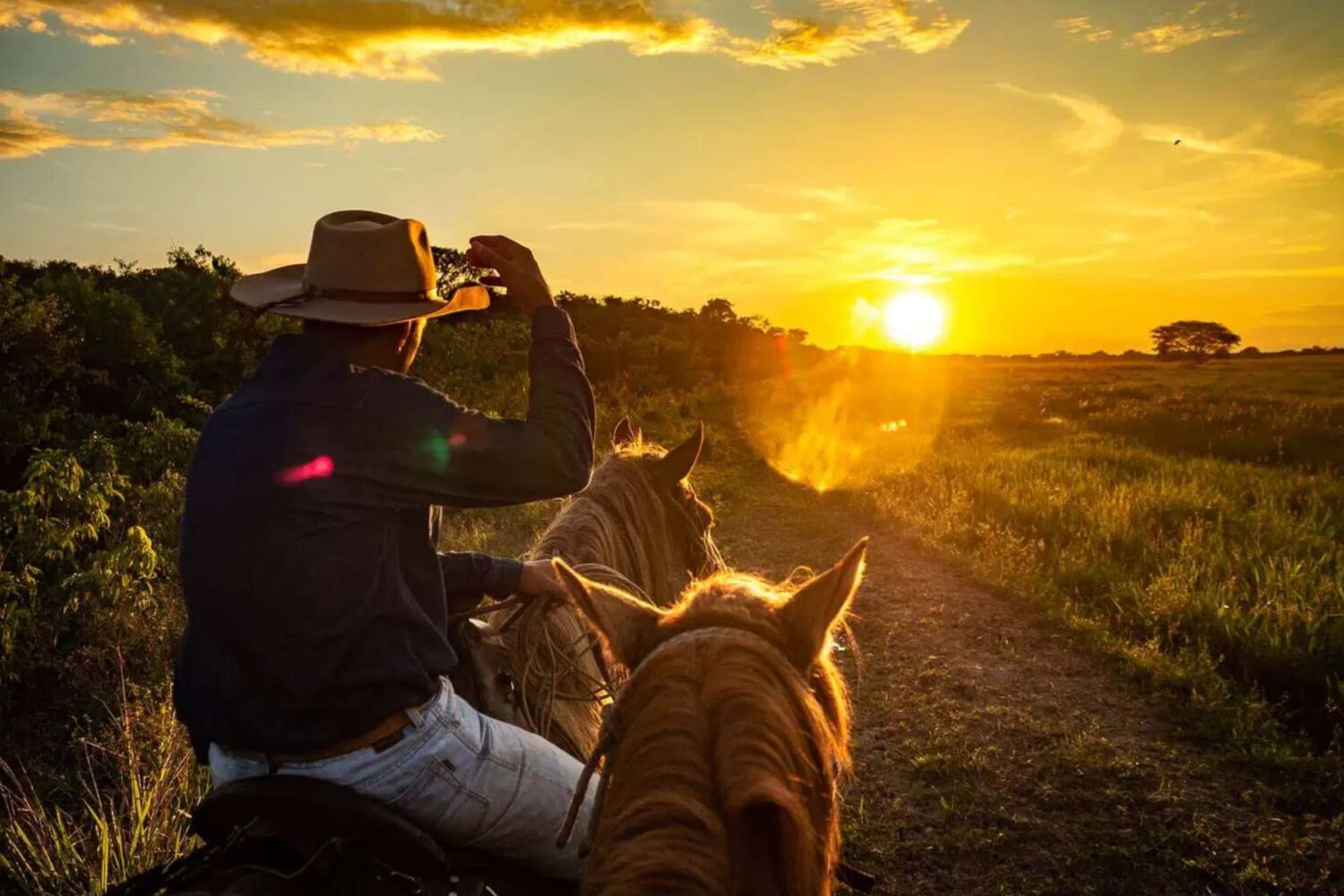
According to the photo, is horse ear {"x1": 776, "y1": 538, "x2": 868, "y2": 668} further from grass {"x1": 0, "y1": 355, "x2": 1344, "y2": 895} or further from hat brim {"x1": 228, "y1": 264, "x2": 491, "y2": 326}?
grass {"x1": 0, "y1": 355, "x2": 1344, "y2": 895}

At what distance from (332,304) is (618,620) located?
113cm

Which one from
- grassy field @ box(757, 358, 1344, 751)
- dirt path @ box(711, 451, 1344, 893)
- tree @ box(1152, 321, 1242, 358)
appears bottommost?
dirt path @ box(711, 451, 1344, 893)

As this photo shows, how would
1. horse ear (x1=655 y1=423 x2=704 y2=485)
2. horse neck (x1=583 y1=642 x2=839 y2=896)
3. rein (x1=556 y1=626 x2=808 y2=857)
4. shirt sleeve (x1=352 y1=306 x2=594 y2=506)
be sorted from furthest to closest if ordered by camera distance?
horse ear (x1=655 y1=423 x2=704 y2=485) < shirt sleeve (x1=352 y1=306 x2=594 y2=506) < rein (x1=556 y1=626 x2=808 y2=857) < horse neck (x1=583 y1=642 x2=839 y2=896)

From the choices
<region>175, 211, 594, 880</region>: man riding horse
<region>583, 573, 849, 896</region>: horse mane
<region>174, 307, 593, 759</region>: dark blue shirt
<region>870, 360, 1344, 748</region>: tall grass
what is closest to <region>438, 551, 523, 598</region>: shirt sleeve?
<region>175, 211, 594, 880</region>: man riding horse

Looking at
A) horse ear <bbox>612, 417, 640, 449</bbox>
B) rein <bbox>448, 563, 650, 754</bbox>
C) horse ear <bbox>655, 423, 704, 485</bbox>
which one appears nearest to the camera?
rein <bbox>448, 563, 650, 754</bbox>

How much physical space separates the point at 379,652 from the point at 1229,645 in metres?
7.50

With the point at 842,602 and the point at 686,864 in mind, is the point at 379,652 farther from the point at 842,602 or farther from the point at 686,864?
the point at 842,602

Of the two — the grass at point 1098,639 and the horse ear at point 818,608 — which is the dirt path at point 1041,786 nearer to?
the grass at point 1098,639

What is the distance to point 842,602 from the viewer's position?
173 cm

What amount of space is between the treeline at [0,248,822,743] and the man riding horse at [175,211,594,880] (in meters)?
0.57

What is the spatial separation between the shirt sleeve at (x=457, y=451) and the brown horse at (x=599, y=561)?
88 cm

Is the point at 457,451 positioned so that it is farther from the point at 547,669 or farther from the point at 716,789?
the point at 547,669

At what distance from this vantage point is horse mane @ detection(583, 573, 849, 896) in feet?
4.32

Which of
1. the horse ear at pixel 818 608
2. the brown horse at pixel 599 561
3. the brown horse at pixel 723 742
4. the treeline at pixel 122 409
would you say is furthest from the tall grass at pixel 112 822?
the horse ear at pixel 818 608
